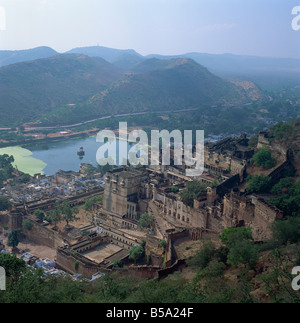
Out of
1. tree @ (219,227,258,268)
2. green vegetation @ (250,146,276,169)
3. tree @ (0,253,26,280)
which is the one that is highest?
green vegetation @ (250,146,276,169)

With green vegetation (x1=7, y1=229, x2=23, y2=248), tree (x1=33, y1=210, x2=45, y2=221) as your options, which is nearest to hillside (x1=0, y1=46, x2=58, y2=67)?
tree (x1=33, y1=210, x2=45, y2=221)

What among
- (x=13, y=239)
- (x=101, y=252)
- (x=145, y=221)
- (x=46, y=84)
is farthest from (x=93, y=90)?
(x=101, y=252)

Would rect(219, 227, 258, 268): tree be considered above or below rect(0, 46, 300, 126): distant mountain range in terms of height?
below

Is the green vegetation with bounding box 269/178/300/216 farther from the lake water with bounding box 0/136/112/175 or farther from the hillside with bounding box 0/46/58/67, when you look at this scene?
the hillside with bounding box 0/46/58/67

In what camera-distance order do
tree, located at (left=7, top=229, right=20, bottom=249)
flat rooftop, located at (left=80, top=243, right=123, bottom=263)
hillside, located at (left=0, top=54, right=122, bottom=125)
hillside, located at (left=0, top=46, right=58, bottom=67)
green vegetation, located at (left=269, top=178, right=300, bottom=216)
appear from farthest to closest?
hillside, located at (left=0, top=46, right=58, bottom=67) → hillside, located at (left=0, top=54, right=122, bottom=125) → tree, located at (left=7, top=229, right=20, bottom=249) → flat rooftop, located at (left=80, top=243, right=123, bottom=263) → green vegetation, located at (left=269, top=178, right=300, bottom=216)

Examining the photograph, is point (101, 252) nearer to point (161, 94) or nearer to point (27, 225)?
point (27, 225)

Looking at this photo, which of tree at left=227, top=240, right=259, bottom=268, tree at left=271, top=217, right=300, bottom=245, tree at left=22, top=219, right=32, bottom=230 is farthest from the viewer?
tree at left=22, top=219, right=32, bottom=230
